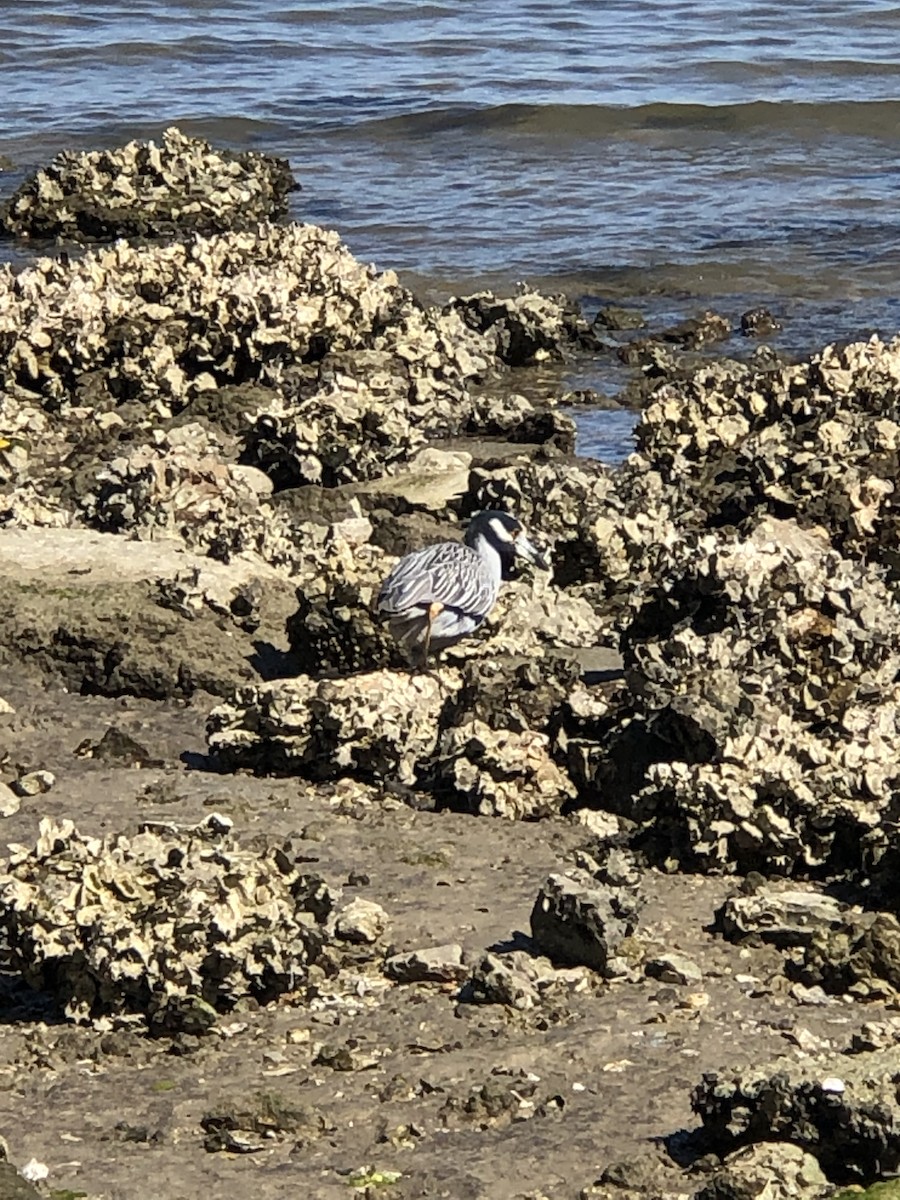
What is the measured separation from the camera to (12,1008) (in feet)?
18.0

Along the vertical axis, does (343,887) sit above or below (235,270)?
below

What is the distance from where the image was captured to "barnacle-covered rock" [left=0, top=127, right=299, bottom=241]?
53.2ft

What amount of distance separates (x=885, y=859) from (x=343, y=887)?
1.46 m

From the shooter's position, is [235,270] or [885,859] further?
[235,270]

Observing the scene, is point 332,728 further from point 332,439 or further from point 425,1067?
point 332,439

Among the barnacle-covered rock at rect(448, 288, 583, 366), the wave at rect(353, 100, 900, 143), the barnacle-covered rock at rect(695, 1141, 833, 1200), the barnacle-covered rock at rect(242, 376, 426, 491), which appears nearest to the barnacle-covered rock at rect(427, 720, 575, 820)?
the barnacle-covered rock at rect(695, 1141, 833, 1200)

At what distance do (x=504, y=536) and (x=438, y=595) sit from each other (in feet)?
3.50

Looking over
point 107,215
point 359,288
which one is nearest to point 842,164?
point 107,215

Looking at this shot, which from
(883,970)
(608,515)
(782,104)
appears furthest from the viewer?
(782,104)

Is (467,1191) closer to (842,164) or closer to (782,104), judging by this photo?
(842,164)

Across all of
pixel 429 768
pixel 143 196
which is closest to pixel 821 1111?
pixel 429 768

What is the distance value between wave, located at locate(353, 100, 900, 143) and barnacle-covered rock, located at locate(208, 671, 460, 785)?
13459 mm

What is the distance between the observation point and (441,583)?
734cm

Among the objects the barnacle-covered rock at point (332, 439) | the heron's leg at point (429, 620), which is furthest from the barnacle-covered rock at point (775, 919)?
the barnacle-covered rock at point (332, 439)
